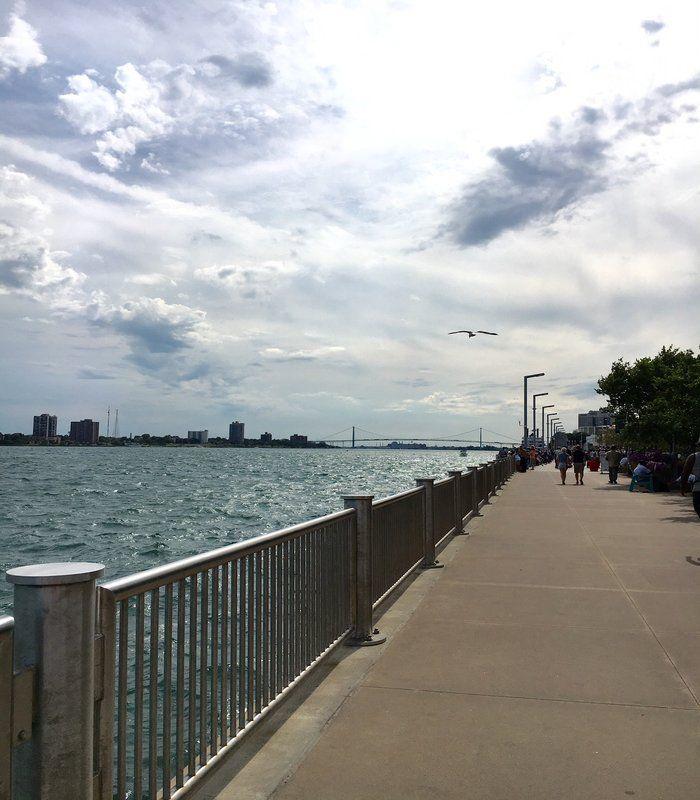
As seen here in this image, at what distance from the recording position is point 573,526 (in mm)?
14734

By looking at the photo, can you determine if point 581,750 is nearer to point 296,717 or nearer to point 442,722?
point 442,722

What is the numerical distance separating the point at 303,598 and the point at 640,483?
23028mm

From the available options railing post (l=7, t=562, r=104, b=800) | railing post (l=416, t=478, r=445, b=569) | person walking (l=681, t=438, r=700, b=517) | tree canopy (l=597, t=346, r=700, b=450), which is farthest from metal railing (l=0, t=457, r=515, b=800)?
tree canopy (l=597, t=346, r=700, b=450)

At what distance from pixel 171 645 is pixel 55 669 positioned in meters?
0.90

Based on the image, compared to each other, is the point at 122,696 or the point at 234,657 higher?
the point at 122,696

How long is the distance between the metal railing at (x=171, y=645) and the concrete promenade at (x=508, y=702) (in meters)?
0.30

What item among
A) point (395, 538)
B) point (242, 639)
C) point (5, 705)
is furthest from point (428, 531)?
point (5, 705)

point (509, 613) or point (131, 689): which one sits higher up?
point (509, 613)

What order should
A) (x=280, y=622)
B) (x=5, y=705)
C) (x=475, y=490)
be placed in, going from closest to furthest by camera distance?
(x=5, y=705) → (x=280, y=622) → (x=475, y=490)

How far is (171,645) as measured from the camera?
327cm

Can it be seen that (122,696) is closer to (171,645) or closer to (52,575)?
(171,645)

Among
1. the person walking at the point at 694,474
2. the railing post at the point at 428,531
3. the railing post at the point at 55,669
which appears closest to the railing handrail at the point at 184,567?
the railing post at the point at 55,669

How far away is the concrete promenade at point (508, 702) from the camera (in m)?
3.65

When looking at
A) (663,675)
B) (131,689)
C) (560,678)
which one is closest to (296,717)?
(560,678)
